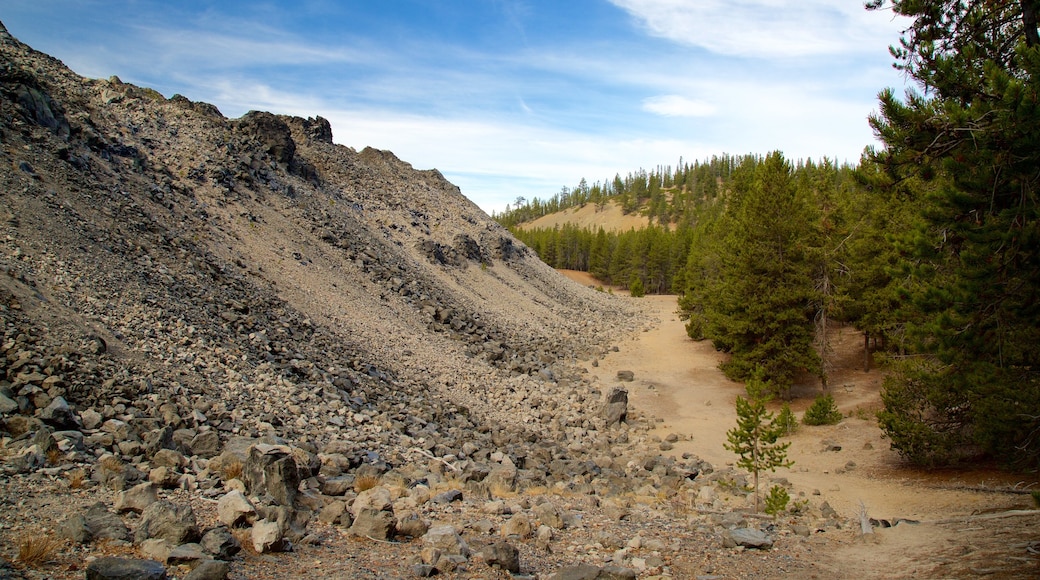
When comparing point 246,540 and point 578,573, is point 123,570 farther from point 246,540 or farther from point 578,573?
point 578,573

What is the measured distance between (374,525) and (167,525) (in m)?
2.55

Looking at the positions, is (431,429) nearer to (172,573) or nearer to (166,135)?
(172,573)

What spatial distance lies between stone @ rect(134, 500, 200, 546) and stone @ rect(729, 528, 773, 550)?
7576mm

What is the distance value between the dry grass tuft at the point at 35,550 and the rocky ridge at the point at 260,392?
6.6 inches

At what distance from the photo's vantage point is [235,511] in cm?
730

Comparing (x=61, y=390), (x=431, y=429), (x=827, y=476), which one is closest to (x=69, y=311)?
(x=61, y=390)

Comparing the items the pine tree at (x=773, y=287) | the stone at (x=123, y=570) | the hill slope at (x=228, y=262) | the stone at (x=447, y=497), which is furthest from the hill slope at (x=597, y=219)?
the stone at (x=123, y=570)

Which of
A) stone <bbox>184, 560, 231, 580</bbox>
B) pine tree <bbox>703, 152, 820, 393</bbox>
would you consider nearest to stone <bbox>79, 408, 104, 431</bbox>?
stone <bbox>184, 560, 231, 580</bbox>

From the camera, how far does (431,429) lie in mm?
16469

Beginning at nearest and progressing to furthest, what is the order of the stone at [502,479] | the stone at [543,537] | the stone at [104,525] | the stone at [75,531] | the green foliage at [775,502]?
1. the stone at [75,531]
2. the stone at [104,525]
3. the stone at [543,537]
4. the green foliage at [775,502]
5. the stone at [502,479]

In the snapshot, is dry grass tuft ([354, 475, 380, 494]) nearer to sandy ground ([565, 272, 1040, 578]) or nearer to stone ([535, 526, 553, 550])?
stone ([535, 526, 553, 550])

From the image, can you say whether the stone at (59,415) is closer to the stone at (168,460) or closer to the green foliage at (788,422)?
the stone at (168,460)

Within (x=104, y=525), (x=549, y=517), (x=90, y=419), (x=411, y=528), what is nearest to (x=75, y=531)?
(x=104, y=525)

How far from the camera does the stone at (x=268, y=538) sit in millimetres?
6758
